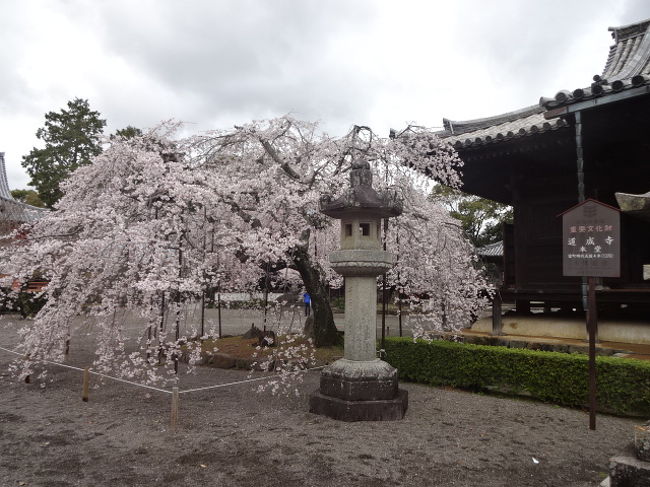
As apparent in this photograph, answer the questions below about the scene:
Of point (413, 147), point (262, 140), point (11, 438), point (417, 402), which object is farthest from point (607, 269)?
point (11, 438)

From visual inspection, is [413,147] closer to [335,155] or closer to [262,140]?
[335,155]

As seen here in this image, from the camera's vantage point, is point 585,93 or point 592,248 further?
point 585,93

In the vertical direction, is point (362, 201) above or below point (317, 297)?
above

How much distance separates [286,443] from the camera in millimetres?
5457

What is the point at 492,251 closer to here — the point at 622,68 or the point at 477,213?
the point at 477,213

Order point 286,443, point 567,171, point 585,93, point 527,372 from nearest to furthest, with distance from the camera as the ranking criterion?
point 286,443 → point 585,93 → point 527,372 → point 567,171

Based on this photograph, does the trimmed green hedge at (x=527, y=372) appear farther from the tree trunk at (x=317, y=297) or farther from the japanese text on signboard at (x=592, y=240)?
the tree trunk at (x=317, y=297)

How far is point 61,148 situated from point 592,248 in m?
36.9

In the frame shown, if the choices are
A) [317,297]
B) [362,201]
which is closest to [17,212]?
[317,297]

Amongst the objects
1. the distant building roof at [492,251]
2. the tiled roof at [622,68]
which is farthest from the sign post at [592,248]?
the distant building roof at [492,251]

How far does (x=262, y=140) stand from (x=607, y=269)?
251 inches

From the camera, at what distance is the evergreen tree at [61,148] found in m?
32.7

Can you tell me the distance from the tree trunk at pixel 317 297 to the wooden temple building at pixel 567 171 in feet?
12.4

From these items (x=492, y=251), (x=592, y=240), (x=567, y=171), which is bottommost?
(x=592, y=240)
